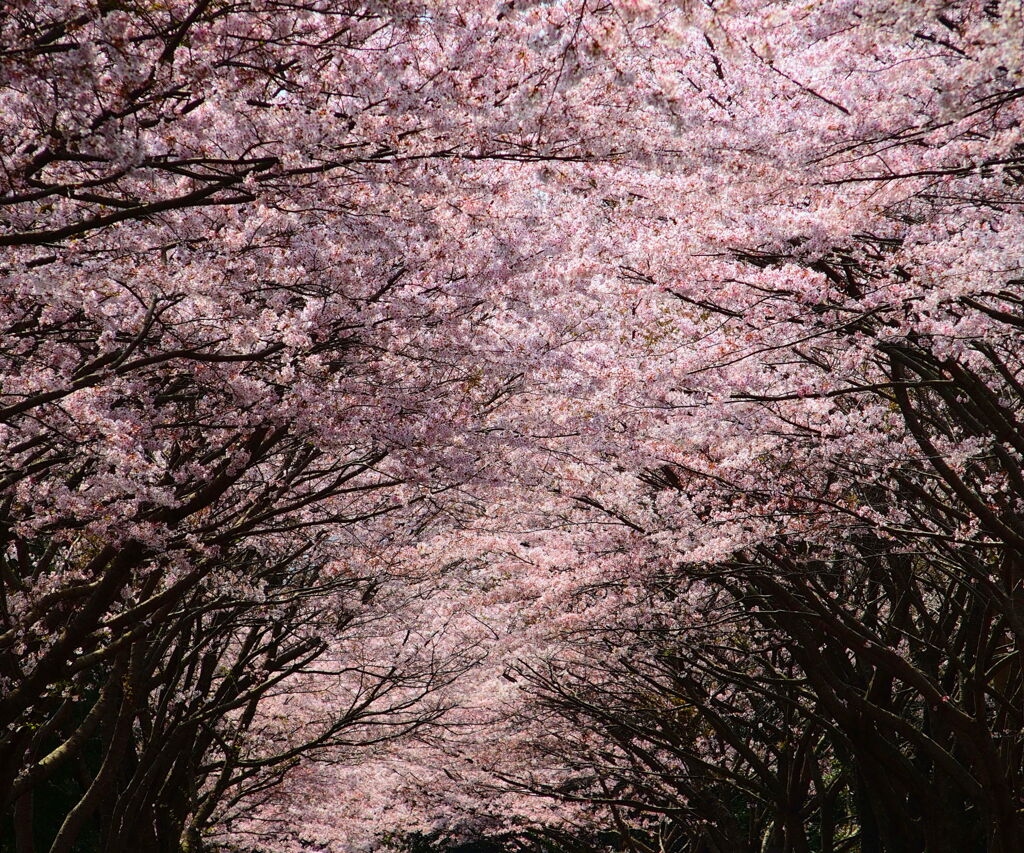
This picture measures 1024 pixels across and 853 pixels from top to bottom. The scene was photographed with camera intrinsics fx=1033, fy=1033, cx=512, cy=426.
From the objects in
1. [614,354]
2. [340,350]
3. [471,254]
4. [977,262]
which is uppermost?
[614,354]

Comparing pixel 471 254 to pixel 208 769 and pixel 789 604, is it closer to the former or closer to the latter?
pixel 789 604

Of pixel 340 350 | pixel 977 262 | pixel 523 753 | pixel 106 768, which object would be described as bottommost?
pixel 106 768

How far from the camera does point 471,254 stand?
891 centimetres

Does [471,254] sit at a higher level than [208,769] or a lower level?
higher

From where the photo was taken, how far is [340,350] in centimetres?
891

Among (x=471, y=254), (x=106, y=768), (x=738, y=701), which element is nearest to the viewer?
(x=471, y=254)

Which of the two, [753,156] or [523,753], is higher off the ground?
[523,753]

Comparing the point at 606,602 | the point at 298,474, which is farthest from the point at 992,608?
the point at 298,474

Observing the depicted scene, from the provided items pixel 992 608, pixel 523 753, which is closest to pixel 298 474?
pixel 992 608

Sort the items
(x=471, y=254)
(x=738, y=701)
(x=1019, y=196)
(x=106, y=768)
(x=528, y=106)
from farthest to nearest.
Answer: (x=738, y=701), (x=106, y=768), (x=471, y=254), (x=1019, y=196), (x=528, y=106)

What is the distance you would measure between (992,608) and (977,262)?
553 centimetres

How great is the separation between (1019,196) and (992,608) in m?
5.28

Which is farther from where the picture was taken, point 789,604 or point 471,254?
point 789,604

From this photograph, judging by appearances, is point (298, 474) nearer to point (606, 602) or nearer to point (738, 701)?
point (606, 602)
